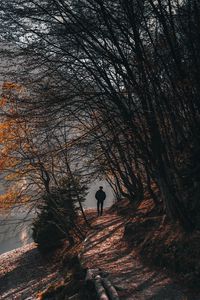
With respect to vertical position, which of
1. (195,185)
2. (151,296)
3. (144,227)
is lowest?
(151,296)

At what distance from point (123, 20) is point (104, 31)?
0.51 m

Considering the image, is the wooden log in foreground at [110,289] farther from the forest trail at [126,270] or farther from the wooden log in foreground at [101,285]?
the forest trail at [126,270]

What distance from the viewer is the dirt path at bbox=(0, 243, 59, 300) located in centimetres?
1416

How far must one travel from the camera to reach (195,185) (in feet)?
35.8

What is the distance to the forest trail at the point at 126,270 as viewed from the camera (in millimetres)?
7406

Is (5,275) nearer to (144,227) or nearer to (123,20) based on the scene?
(144,227)

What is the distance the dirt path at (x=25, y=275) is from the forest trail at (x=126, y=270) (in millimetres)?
2000

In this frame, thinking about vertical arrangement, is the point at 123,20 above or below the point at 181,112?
above

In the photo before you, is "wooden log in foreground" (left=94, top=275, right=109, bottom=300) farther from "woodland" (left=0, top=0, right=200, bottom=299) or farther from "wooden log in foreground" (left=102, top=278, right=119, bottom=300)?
"woodland" (left=0, top=0, right=200, bottom=299)

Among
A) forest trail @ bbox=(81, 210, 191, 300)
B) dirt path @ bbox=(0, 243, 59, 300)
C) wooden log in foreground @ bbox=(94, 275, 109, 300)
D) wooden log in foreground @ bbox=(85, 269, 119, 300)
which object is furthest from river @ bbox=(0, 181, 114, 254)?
wooden log in foreground @ bbox=(94, 275, 109, 300)

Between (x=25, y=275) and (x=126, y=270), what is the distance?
29.5ft

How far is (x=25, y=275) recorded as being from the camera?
17219 millimetres

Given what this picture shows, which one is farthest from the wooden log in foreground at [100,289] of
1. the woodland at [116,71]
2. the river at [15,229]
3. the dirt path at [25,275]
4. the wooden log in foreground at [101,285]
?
the river at [15,229]

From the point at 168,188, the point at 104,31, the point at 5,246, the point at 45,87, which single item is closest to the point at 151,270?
the point at 168,188
